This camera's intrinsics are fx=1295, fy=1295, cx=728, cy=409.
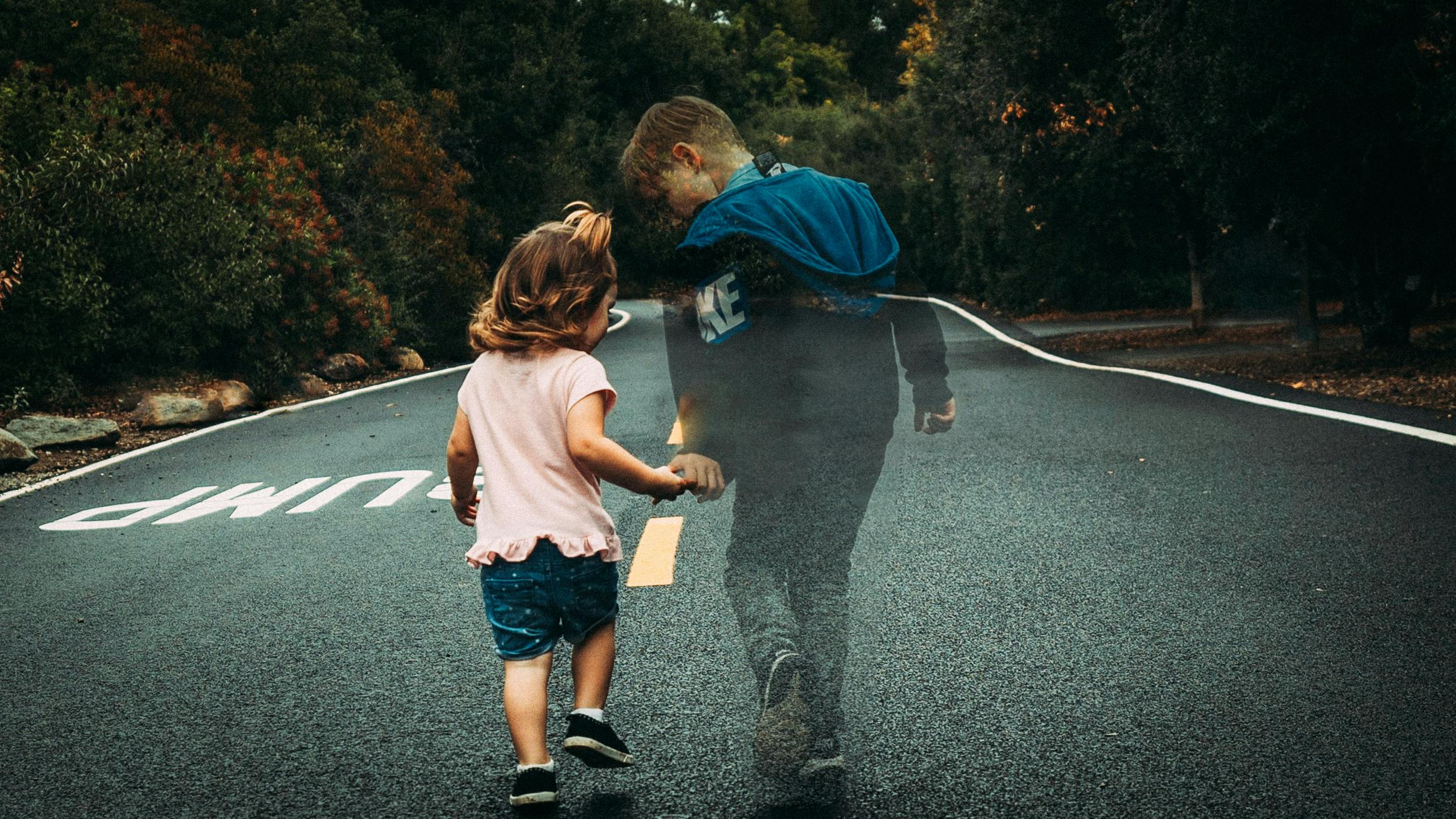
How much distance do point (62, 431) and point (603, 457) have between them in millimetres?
12418

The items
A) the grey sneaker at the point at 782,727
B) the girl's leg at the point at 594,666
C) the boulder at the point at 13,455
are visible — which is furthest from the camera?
the boulder at the point at 13,455

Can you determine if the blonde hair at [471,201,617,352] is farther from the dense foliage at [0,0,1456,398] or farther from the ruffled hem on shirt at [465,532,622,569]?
the ruffled hem on shirt at [465,532,622,569]

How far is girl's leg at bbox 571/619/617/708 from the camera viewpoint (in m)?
3.39

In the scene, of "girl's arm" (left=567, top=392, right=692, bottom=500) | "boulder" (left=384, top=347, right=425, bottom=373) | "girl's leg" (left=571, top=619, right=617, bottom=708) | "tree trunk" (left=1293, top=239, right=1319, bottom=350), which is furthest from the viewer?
"boulder" (left=384, top=347, right=425, bottom=373)

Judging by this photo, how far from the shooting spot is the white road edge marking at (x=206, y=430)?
10680mm

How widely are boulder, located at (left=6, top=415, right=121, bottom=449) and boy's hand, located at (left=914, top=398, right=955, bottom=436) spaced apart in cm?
1168

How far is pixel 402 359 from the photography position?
2441 centimetres

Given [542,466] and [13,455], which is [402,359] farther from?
[542,466]

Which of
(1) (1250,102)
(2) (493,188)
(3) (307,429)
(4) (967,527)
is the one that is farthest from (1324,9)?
(2) (493,188)

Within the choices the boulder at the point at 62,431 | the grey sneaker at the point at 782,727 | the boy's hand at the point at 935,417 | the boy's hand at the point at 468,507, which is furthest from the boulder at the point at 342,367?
the boy's hand at the point at 468,507

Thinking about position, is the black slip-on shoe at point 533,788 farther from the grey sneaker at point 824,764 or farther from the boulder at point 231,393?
the boulder at point 231,393

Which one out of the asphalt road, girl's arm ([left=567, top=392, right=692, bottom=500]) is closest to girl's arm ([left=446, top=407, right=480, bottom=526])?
girl's arm ([left=567, top=392, right=692, bottom=500])

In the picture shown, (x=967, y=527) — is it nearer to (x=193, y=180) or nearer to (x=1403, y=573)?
(x=1403, y=573)

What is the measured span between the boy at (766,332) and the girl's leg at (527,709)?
0.64m
